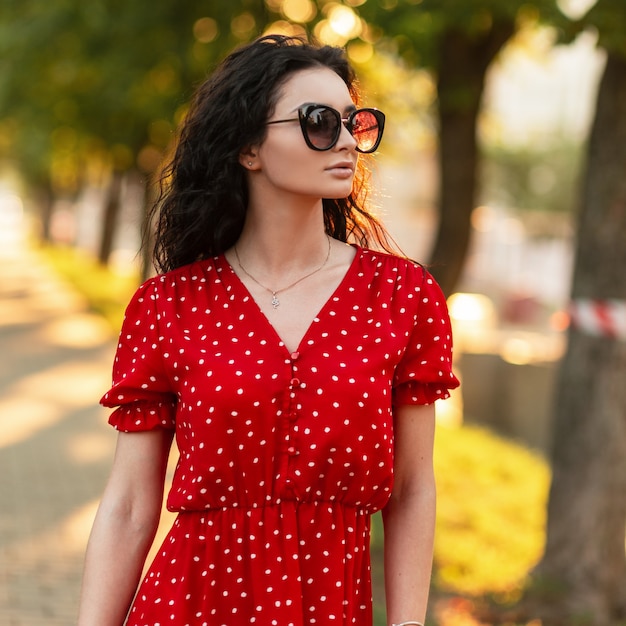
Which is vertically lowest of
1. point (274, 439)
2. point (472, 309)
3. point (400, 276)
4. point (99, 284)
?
point (472, 309)

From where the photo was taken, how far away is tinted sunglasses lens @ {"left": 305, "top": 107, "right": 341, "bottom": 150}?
2.16 meters

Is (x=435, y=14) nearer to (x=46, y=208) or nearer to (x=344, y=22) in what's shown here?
(x=344, y=22)

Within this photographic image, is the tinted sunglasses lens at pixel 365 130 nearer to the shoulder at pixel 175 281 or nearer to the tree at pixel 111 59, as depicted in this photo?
the shoulder at pixel 175 281

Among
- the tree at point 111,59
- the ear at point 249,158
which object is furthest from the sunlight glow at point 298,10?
the ear at point 249,158

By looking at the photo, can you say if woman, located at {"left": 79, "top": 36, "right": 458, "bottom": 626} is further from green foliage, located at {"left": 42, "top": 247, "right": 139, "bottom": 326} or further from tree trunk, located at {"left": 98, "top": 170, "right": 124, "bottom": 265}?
tree trunk, located at {"left": 98, "top": 170, "right": 124, "bottom": 265}

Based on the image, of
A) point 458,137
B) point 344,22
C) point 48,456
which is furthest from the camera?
point 48,456

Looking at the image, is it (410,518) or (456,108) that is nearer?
A: (410,518)

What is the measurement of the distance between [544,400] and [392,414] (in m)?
11.1

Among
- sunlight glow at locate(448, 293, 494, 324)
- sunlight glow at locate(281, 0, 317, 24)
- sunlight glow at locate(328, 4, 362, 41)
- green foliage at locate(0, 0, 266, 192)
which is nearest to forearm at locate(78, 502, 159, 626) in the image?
green foliage at locate(0, 0, 266, 192)

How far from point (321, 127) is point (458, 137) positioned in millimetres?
6549

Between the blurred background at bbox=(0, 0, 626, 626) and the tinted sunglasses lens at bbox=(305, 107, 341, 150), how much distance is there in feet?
1.68

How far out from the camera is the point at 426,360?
7.32 feet

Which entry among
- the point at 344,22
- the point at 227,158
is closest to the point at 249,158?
the point at 227,158

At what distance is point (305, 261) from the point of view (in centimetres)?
230
